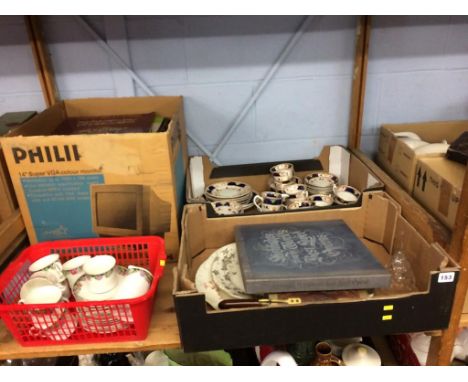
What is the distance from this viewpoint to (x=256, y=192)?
133cm

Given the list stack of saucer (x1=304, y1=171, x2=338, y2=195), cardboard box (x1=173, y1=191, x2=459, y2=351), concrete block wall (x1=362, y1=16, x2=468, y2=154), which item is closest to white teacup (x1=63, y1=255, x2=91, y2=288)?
cardboard box (x1=173, y1=191, x2=459, y2=351)

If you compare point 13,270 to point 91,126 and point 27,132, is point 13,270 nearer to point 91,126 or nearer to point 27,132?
point 27,132

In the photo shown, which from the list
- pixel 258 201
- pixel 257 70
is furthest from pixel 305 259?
pixel 257 70

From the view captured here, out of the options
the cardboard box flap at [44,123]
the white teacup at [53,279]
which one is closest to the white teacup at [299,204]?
the white teacup at [53,279]

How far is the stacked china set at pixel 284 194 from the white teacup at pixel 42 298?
0.46 meters

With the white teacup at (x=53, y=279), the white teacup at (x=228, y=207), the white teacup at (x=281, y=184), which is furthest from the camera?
the white teacup at (x=281, y=184)

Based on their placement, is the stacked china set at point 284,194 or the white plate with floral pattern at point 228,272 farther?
the stacked china set at point 284,194

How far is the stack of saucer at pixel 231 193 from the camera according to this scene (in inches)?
46.8

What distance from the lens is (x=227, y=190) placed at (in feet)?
4.07

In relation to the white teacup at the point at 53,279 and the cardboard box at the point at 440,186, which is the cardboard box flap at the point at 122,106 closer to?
the white teacup at the point at 53,279

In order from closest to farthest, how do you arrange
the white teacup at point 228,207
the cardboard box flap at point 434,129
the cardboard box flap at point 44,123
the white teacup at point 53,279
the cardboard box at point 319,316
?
the cardboard box at point 319,316, the white teacup at point 53,279, the cardboard box flap at point 44,123, the white teacup at point 228,207, the cardboard box flap at point 434,129

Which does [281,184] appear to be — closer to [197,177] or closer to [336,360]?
[197,177]

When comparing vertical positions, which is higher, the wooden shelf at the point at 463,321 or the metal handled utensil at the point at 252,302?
the metal handled utensil at the point at 252,302

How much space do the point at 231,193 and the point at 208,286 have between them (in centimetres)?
38
